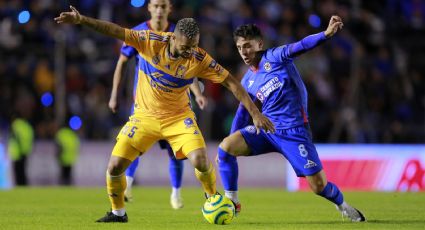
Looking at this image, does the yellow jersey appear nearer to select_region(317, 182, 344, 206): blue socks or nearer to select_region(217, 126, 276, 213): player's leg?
select_region(217, 126, 276, 213): player's leg

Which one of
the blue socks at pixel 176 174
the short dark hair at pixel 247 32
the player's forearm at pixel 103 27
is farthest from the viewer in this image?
the blue socks at pixel 176 174

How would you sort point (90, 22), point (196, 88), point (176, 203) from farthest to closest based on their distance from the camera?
point (176, 203)
point (196, 88)
point (90, 22)

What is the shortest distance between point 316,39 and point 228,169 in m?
1.99

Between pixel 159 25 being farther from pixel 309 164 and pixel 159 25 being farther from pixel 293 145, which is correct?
pixel 309 164

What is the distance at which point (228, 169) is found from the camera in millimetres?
10469

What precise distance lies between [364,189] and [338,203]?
8.78 metres

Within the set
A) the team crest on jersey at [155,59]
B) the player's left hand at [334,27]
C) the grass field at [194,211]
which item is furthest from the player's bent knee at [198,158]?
the player's left hand at [334,27]

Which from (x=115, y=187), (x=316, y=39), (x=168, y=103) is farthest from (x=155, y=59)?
(x=316, y=39)

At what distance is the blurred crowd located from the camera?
19.2 metres

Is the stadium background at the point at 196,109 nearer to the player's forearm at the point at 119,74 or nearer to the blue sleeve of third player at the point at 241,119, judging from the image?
the player's forearm at the point at 119,74

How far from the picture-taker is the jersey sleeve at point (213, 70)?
923cm

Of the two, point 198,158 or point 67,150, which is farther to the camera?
point 67,150

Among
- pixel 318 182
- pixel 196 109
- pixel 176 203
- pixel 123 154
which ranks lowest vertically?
pixel 196 109

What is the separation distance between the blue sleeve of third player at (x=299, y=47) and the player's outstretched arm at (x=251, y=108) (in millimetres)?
869
